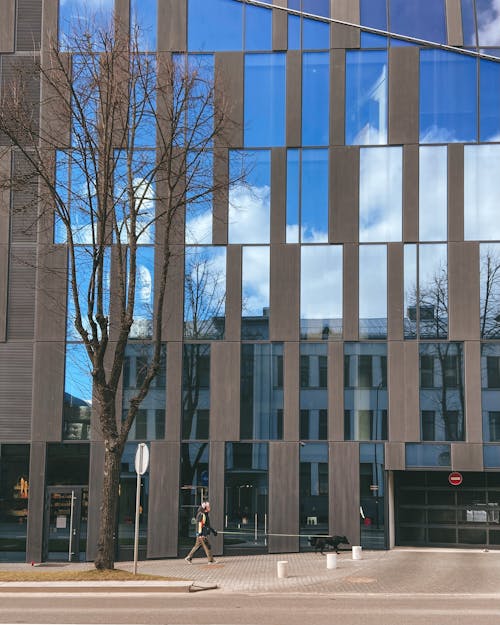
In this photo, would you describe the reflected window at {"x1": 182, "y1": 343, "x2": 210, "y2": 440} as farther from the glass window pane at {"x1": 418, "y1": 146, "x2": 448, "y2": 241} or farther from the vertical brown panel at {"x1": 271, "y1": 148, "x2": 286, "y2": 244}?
the glass window pane at {"x1": 418, "y1": 146, "x2": 448, "y2": 241}

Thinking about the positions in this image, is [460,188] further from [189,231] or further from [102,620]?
[102,620]

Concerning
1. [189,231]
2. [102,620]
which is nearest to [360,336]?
[189,231]

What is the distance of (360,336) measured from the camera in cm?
2464

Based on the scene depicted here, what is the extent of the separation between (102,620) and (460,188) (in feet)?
55.8

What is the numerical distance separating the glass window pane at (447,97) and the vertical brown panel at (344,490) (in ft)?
31.4

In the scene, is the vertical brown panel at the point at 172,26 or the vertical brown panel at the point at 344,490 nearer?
the vertical brown panel at the point at 344,490

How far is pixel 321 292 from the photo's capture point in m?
24.9

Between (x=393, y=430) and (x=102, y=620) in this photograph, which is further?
(x=393, y=430)

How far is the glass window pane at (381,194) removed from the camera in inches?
983

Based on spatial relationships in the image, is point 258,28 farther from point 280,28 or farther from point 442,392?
point 442,392

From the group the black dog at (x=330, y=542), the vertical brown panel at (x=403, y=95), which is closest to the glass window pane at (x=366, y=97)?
the vertical brown panel at (x=403, y=95)

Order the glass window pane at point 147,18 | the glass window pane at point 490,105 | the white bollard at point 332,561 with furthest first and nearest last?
1. the glass window pane at point 147,18
2. the glass window pane at point 490,105
3. the white bollard at point 332,561

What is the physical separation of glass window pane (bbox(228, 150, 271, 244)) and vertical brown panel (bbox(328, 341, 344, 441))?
12.9 ft

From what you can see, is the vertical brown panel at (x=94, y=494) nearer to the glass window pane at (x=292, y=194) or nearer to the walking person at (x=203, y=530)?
the walking person at (x=203, y=530)
